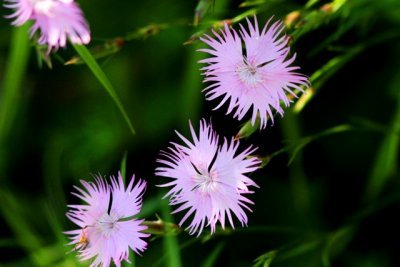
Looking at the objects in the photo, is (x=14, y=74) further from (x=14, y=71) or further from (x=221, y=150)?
(x=221, y=150)

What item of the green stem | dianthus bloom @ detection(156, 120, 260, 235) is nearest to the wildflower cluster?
dianthus bloom @ detection(156, 120, 260, 235)

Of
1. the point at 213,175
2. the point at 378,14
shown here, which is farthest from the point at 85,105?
the point at 213,175

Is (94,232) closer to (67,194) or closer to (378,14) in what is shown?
(67,194)

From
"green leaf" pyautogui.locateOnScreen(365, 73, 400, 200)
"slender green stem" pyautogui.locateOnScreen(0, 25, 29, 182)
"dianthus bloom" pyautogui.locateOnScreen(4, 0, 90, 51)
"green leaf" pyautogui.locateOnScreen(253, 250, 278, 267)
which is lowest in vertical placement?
"green leaf" pyautogui.locateOnScreen(253, 250, 278, 267)

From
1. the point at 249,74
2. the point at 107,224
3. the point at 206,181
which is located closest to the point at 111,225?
the point at 107,224

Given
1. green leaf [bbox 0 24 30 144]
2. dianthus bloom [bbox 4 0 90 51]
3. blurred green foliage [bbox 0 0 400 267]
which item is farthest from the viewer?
blurred green foliage [bbox 0 0 400 267]

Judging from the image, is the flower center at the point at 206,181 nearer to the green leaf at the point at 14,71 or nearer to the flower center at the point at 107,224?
the flower center at the point at 107,224

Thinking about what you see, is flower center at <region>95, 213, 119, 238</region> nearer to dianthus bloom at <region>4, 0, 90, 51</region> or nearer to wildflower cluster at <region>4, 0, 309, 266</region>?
wildflower cluster at <region>4, 0, 309, 266</region>
